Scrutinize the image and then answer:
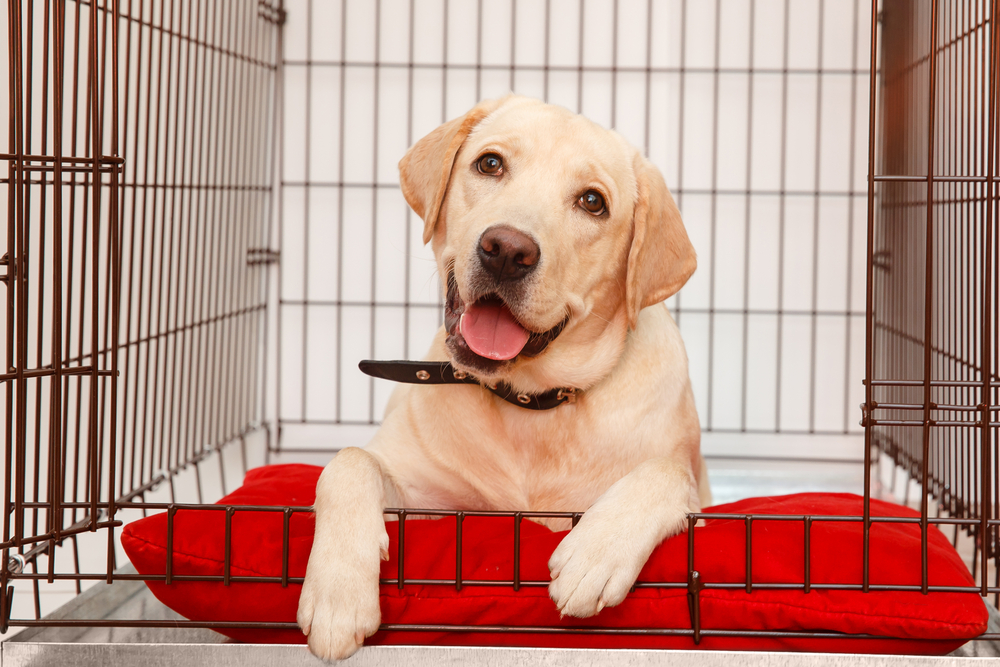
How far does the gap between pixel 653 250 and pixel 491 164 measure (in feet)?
1.29

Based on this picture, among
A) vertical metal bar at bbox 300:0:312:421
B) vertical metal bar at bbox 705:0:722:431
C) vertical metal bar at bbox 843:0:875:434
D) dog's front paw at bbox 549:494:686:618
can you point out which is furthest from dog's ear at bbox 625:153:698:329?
vertical metal bar at bbox 300:0:312:421

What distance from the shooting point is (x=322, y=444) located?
12.5 ft

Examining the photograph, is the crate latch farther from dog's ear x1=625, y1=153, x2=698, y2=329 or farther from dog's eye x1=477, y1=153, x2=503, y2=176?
dog's ear x1=625, y1=153, x2=698, y2=329

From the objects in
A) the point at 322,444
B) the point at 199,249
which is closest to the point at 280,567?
the point at 199,249

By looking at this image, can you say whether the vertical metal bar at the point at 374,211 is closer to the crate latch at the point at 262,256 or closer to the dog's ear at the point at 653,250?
the crate latch at the point at 262,256

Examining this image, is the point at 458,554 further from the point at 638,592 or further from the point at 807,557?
the point at 807,557

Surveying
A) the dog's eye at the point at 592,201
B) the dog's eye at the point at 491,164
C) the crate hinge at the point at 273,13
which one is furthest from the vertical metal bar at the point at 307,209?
the dog's eye at the point at 592,201

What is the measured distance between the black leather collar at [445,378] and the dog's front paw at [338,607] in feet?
1.33

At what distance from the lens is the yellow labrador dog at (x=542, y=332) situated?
1.60m

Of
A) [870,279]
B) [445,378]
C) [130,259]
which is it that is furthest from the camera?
[130,259]

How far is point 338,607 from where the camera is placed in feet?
4.46

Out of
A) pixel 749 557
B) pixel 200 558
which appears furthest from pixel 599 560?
pixel 200 558

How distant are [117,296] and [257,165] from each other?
2185 mm

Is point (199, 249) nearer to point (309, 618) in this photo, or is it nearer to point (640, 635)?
point (309, 618)
